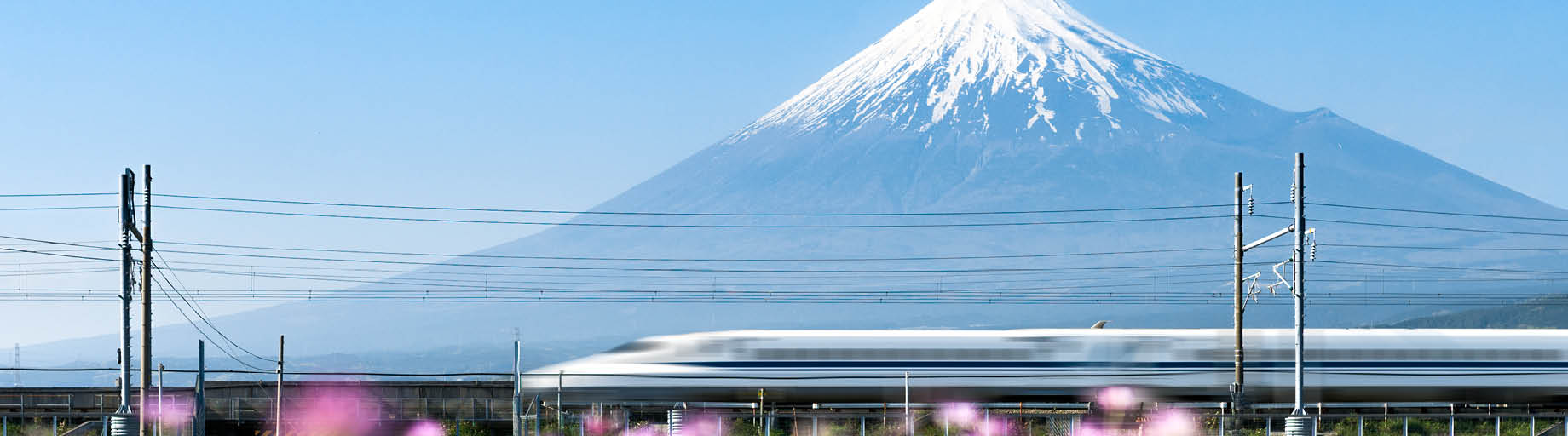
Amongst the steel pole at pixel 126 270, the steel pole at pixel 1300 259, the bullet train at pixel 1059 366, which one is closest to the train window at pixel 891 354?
the bullet train at pixel 1059 366

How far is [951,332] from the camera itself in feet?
196

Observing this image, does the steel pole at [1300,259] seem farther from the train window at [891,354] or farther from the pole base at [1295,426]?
the train window at [891,354]

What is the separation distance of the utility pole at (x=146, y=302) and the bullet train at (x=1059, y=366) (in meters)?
16.3

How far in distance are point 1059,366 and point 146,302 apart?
3042 cm

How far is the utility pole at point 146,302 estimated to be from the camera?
1529 inches

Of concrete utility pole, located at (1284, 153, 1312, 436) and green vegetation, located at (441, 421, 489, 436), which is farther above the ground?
concrete utility pole, located at (1284, 153, 1312, 436)

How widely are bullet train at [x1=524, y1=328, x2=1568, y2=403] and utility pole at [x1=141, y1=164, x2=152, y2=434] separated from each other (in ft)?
53.5

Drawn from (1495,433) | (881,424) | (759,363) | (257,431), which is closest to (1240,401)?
(1495,433)

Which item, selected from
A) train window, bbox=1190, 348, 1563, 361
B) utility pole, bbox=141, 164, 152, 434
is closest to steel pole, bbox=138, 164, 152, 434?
utility pole, bbox=141, 164, 152, 434

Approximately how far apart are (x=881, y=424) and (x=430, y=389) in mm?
27220

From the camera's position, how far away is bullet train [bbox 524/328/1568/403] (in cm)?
5531

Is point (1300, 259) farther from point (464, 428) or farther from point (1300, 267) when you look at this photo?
point (464, 428)

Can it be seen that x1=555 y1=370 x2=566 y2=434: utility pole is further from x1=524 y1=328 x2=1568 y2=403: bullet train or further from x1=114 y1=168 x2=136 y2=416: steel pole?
x1=114 y1=168 x2=136 y2=416: steel pole

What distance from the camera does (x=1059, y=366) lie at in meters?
58.1
